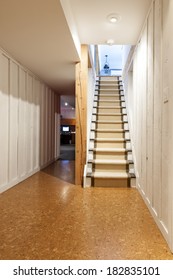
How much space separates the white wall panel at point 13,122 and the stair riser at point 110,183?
4.83 ft

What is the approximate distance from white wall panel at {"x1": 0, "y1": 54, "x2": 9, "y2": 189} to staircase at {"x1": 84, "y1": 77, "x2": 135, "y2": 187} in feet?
4.54

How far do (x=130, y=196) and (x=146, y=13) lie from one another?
8.52 ft

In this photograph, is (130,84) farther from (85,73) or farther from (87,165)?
(87,165)

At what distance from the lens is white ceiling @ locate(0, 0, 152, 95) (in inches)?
96.7

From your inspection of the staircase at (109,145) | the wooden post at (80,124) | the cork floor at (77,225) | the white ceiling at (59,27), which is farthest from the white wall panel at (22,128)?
the staircase at (109,145)

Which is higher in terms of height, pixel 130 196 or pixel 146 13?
pixel 146 13

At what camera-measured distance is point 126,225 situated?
2367mm

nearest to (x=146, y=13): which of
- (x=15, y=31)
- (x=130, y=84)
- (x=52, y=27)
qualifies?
(x=52, y=27)

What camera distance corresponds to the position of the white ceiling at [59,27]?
8.05 ft

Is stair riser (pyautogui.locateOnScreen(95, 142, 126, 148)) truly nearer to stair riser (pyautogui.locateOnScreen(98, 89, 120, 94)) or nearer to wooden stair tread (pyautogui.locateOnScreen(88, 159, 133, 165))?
wooden stair tread (pyautogui.locateOnScreen(88, 159, 133, 165))

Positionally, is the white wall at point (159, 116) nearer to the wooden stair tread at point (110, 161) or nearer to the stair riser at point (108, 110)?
the wooden stair tread at point (110, 161)

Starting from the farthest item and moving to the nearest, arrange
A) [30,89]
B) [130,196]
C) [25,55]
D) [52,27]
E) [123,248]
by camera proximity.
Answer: [30,89]
[25,55]
[130,196]
[52,27]
[123,248]

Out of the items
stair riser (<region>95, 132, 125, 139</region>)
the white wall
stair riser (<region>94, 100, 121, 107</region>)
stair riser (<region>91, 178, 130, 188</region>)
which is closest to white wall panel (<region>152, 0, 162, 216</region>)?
the white wall

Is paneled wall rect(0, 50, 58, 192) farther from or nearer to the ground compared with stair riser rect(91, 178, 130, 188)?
farther from the ground
